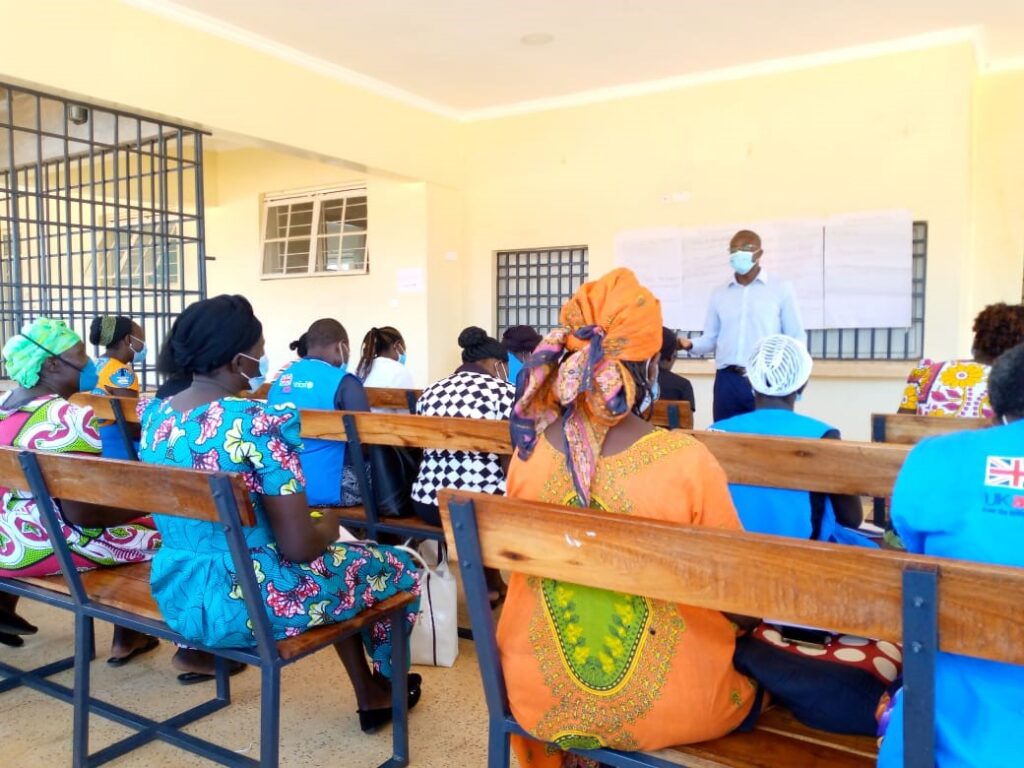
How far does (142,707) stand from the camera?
2277mm

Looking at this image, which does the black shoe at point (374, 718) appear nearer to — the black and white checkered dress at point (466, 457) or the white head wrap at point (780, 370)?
the black and white checkered dress at point (466, 457)

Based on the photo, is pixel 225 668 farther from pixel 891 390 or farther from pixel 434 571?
pixel 891 390

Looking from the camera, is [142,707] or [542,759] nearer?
[542,759]

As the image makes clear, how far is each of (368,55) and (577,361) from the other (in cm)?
499

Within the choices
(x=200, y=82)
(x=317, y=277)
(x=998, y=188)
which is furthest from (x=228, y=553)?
(x=317, y=277)

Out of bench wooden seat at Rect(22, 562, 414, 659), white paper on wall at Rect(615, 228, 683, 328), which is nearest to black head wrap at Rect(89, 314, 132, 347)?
bench wooden seat at Rect(22, 562, 414, 659)

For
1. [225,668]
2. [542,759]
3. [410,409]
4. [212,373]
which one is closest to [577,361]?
[542,759]

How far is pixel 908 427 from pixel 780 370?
479 millimetres

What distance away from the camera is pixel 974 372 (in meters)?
2.87

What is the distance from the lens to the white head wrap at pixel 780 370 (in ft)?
6.92

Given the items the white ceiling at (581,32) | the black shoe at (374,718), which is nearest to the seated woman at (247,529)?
the black shoe at (374,718)

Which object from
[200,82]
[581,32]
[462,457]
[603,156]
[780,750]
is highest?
[581,32]

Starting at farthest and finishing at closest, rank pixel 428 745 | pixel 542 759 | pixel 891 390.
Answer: pixel 891 390 → pixel 428 745 → pixel 542 759

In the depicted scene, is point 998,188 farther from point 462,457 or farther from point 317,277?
point 317,277
